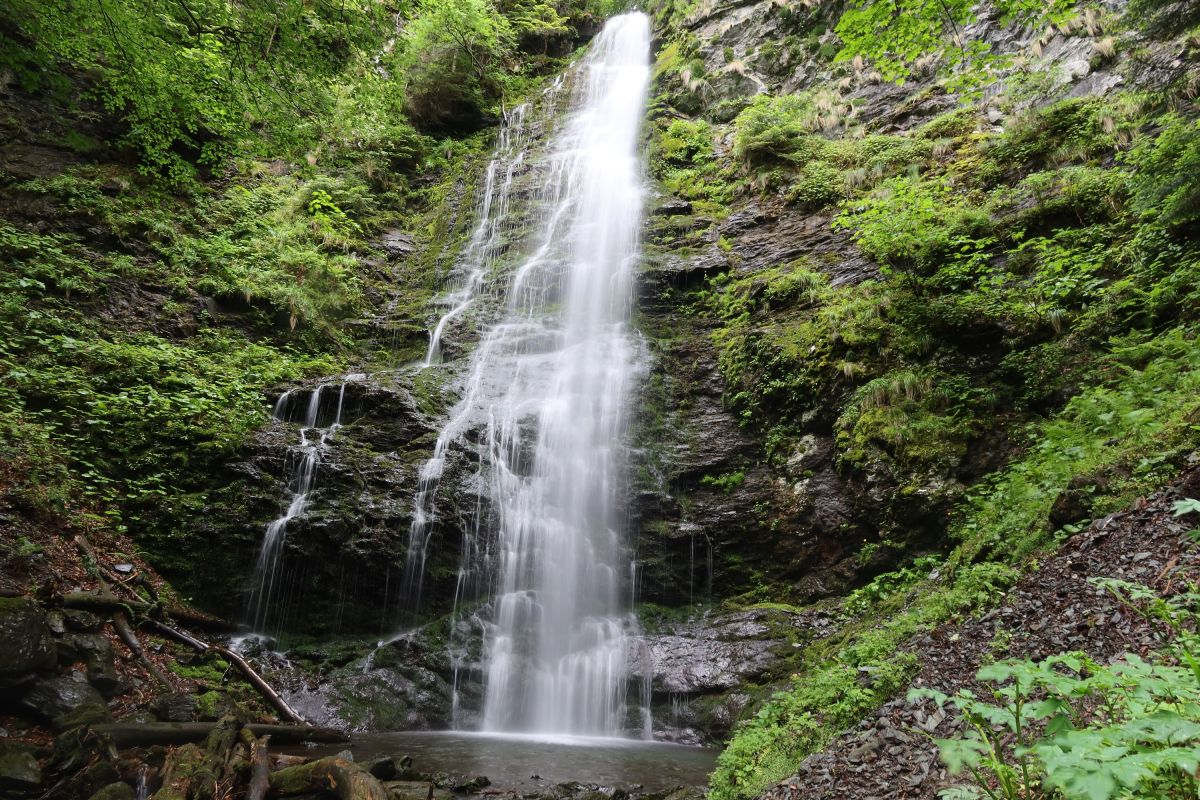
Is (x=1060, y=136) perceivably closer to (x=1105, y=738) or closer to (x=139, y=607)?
(x=1105, y=738)

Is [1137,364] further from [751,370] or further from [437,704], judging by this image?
[437,704]

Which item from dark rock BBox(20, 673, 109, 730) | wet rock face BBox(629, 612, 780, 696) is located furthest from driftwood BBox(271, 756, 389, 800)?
wet rock face BBox(629, 612, 780, 696)

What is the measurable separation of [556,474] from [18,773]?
7135 millimetres

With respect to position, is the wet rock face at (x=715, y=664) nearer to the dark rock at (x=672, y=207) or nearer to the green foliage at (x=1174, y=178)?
the green foliage at (x=1174, y=178)

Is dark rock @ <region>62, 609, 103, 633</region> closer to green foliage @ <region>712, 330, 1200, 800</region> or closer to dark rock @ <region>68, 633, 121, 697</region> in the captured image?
dark rock @ <region>68, 633, 121, 697</region>

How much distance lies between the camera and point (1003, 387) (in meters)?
7.66

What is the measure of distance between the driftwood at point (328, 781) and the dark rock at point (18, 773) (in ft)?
4.54

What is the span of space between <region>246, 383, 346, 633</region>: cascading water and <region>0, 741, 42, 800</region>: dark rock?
4.65m

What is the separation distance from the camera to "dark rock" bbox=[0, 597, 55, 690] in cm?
459

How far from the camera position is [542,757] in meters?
6.48

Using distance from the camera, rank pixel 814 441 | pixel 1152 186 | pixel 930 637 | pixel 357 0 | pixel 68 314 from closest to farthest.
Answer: pixel 930 637
pixel 1152 186
pixel 357 0
pixel 814 441
pixel 68 314

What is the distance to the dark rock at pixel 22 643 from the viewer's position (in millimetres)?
4586

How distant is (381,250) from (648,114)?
8.97 meters

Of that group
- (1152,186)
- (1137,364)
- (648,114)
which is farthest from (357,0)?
(648,114)
